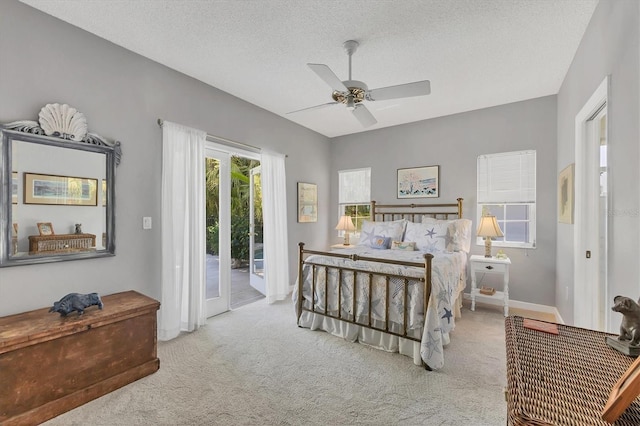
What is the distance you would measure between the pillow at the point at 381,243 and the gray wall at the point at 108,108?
2470mm

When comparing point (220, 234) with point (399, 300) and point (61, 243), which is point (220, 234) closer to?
point (61, 243)

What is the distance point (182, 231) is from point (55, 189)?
110 centimetres

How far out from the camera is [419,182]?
469 cm

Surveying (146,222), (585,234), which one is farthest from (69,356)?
(585,234)

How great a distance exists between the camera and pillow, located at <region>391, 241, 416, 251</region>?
382 centimetres

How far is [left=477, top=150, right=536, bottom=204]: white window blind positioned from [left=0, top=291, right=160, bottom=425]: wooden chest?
14.3 feet

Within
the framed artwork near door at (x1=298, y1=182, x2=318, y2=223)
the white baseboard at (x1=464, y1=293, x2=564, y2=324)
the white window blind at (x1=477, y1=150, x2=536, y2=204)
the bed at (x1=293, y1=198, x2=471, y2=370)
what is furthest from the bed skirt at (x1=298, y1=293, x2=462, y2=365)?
the white window blind at (x1=477, y1=150, x2=536, y2=204)

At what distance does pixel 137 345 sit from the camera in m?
2.27

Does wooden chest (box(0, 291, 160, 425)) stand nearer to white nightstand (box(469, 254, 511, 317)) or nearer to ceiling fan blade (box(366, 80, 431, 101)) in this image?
ceiling fan blade (box(366, 80, 431, 101))

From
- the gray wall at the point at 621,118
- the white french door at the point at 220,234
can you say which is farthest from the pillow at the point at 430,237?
the white french door at the point at 220,234

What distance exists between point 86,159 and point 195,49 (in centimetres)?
138

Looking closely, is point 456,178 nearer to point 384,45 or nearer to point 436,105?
point 436,105

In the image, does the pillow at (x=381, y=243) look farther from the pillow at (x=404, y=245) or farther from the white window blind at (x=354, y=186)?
the white window blind at (x=354, y=186)

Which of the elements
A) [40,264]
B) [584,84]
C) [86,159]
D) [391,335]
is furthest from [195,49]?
[584,84]
